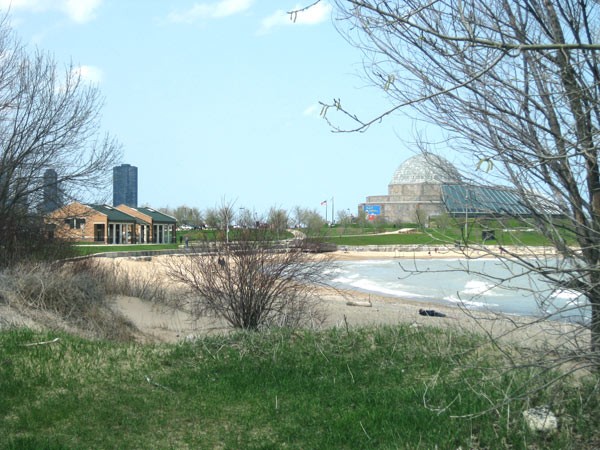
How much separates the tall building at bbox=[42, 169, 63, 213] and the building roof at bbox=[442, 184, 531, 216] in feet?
49.7

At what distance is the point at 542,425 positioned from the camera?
5309 millimetres

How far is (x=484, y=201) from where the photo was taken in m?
6.27

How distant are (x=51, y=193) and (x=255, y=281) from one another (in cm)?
931

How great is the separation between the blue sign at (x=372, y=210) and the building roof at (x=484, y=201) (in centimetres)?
10560

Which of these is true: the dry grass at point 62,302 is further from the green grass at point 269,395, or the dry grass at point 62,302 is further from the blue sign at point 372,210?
the blue sign at point 372,210

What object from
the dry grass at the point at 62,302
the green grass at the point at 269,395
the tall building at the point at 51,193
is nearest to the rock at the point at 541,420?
the green grass at the point at 269,395

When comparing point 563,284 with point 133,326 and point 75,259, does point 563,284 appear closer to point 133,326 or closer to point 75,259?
point 133,326

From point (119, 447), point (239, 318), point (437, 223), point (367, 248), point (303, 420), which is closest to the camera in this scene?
point (119, 447)

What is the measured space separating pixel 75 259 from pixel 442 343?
48.8 ft

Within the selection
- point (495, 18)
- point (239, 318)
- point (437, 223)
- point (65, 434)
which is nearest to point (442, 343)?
point (437, 223)

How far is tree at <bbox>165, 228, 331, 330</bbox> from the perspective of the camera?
42.8 ft

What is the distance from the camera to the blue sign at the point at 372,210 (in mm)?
113088

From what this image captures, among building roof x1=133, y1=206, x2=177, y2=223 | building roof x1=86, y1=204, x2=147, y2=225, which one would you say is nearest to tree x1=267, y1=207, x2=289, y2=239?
building roof x1=86, y1=204, x2=147, y2=225

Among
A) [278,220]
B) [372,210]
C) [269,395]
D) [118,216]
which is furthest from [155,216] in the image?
[269,395]
